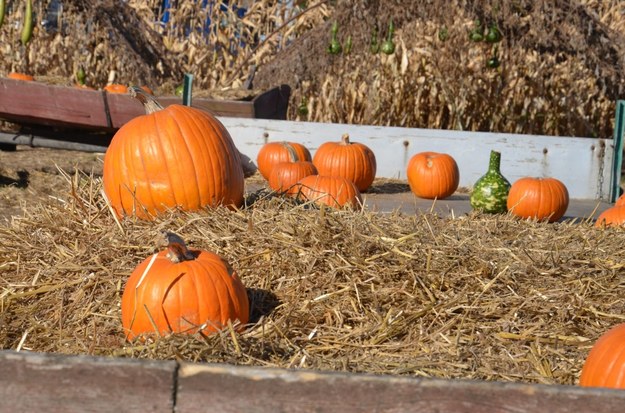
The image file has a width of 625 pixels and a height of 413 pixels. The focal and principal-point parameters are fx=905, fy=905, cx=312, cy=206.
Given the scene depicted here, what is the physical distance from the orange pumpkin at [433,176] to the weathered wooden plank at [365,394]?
6374 millimetres

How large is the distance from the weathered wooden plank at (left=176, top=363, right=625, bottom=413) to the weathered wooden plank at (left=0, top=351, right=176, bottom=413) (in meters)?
0.08

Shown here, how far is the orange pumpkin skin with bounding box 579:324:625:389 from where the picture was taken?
3.03 metres

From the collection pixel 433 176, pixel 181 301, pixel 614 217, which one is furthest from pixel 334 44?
pixel 181 301

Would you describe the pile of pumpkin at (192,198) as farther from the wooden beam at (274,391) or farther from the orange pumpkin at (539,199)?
the wooden beam at (274,391)

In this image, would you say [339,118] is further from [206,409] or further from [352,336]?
[206,409]

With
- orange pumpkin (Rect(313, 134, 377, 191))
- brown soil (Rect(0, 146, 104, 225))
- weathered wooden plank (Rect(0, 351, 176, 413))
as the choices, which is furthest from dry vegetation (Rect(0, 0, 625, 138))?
weathered wooden plank (Rect(0, 351, 176, 413))

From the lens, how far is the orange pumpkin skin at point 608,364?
303 centimetres

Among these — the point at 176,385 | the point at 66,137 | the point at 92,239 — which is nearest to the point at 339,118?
the point at 66,137

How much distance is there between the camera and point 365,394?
2.42 metres

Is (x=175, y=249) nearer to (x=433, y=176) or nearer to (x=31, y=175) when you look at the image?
(x=433, y=176)

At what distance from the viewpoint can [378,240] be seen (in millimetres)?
4297

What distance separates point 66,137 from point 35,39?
428cm

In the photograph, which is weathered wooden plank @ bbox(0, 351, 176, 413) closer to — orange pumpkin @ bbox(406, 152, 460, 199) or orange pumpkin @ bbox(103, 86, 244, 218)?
orange pumpkin @ bbox(103, 86, 244, 218)

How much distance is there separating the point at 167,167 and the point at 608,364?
2.58 metres
